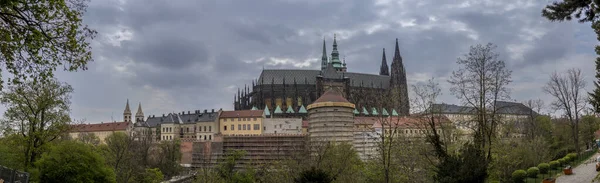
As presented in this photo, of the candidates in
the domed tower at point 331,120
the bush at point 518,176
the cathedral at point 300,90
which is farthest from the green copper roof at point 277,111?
the bush at point 518,176

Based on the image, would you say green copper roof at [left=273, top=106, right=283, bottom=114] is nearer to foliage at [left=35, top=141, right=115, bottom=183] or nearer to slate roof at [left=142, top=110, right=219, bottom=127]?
slate roof at [left=142, top=110, right=219, bottom=127]

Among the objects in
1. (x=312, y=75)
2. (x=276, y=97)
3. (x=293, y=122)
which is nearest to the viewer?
(x=293, y=122)

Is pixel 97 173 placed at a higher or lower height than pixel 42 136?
lower

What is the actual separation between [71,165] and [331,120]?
1241 inches

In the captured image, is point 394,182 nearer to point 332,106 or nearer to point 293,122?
point 332,106

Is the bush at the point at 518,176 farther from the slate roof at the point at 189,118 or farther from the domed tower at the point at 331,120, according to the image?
the slate roof at the point at 189,118

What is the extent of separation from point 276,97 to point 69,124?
82.3 meters

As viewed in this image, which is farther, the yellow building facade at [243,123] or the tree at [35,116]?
the yellow building facade at [243,123]

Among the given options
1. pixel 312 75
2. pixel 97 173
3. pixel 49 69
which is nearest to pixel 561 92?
pixel 97 173

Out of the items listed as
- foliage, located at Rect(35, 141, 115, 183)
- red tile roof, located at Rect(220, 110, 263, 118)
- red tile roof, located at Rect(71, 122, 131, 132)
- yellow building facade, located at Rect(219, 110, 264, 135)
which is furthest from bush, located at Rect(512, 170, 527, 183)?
red tile roof, located at Rect(71, 122, 131, 132)

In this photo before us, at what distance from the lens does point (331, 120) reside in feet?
185

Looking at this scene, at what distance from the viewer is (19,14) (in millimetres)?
9492

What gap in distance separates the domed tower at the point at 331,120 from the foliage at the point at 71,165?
2769 centimetres

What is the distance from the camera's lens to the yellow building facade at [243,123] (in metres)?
92.1
